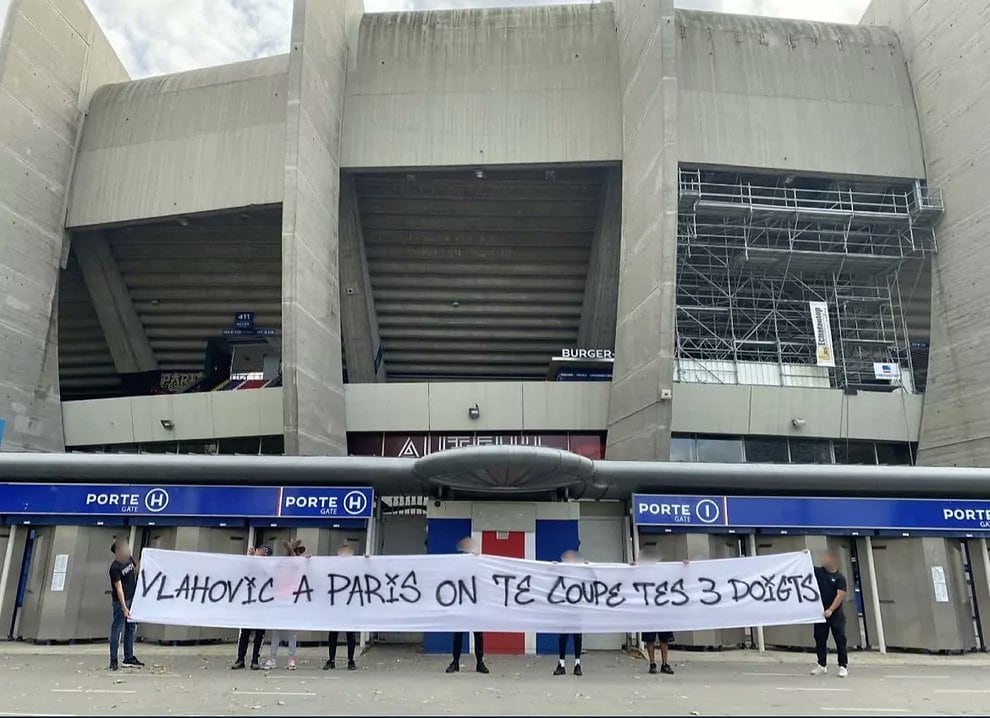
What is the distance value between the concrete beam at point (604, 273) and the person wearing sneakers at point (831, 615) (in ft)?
46.0

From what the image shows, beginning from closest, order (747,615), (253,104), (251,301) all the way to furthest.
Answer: (747,615), (253,104), (251,301)

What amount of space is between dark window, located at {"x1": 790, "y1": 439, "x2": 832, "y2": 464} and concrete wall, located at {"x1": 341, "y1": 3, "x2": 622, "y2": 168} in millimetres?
10843

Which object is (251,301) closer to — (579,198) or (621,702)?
(579,198)

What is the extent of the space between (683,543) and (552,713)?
665 cm

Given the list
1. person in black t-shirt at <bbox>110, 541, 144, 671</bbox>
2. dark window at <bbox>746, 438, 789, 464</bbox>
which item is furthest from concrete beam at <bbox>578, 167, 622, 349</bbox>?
person in black t-shirt at <bbox>110, 541, 144, 671</bbox>

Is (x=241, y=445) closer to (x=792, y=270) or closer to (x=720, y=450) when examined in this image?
(x=720, y=450)

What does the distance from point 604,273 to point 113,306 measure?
58.9 ft

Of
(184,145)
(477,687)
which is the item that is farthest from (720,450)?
(184,145)

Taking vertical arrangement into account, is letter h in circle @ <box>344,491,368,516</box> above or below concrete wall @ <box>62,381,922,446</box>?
below

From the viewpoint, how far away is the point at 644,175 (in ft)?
62.3

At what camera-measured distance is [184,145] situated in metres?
22.8

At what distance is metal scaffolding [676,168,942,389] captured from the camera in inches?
840

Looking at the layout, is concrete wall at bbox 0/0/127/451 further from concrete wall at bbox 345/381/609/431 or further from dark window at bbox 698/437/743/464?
dark window at bbox 698/437/743/464

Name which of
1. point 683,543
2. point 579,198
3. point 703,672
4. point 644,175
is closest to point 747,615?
point 703,672
